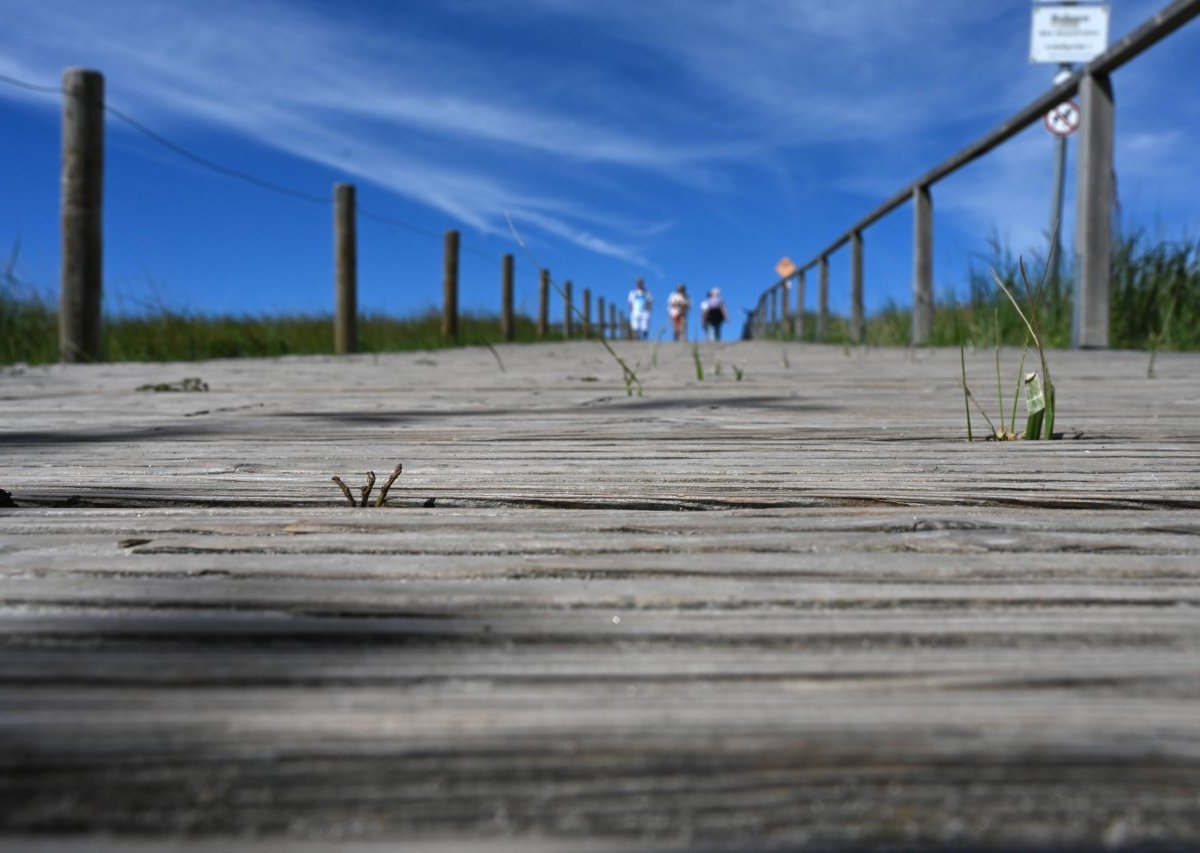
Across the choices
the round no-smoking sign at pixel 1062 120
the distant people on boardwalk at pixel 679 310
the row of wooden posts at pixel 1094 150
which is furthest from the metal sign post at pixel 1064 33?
the distant people on boardwalk at pixel 679 310

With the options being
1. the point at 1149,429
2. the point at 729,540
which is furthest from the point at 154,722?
the point at 1149,429

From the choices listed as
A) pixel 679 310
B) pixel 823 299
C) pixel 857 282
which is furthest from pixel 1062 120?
pixel 679 310

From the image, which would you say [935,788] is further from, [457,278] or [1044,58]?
[457,278]

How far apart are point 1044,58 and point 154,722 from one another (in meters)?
9.08

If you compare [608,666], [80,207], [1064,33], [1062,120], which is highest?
[1064,33]

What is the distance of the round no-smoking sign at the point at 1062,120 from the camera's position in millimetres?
6031

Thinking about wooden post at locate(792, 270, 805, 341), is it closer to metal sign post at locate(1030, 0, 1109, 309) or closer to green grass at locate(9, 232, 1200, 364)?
green grass at locate(9, 232, 1200, 364)

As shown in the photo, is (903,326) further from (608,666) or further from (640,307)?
(640,307)

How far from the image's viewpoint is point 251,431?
166 cm

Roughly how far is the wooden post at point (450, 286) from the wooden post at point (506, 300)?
10.1ft

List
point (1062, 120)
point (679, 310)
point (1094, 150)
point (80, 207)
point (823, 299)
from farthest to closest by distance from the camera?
point (679, 310)
point (823, 299)
point (1062, 120)
point (80, 207)
point (1094, 150)

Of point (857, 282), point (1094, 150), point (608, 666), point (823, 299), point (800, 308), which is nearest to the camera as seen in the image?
point (608, 666)

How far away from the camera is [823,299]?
11.9 metres

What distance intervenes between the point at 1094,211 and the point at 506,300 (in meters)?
12.1
